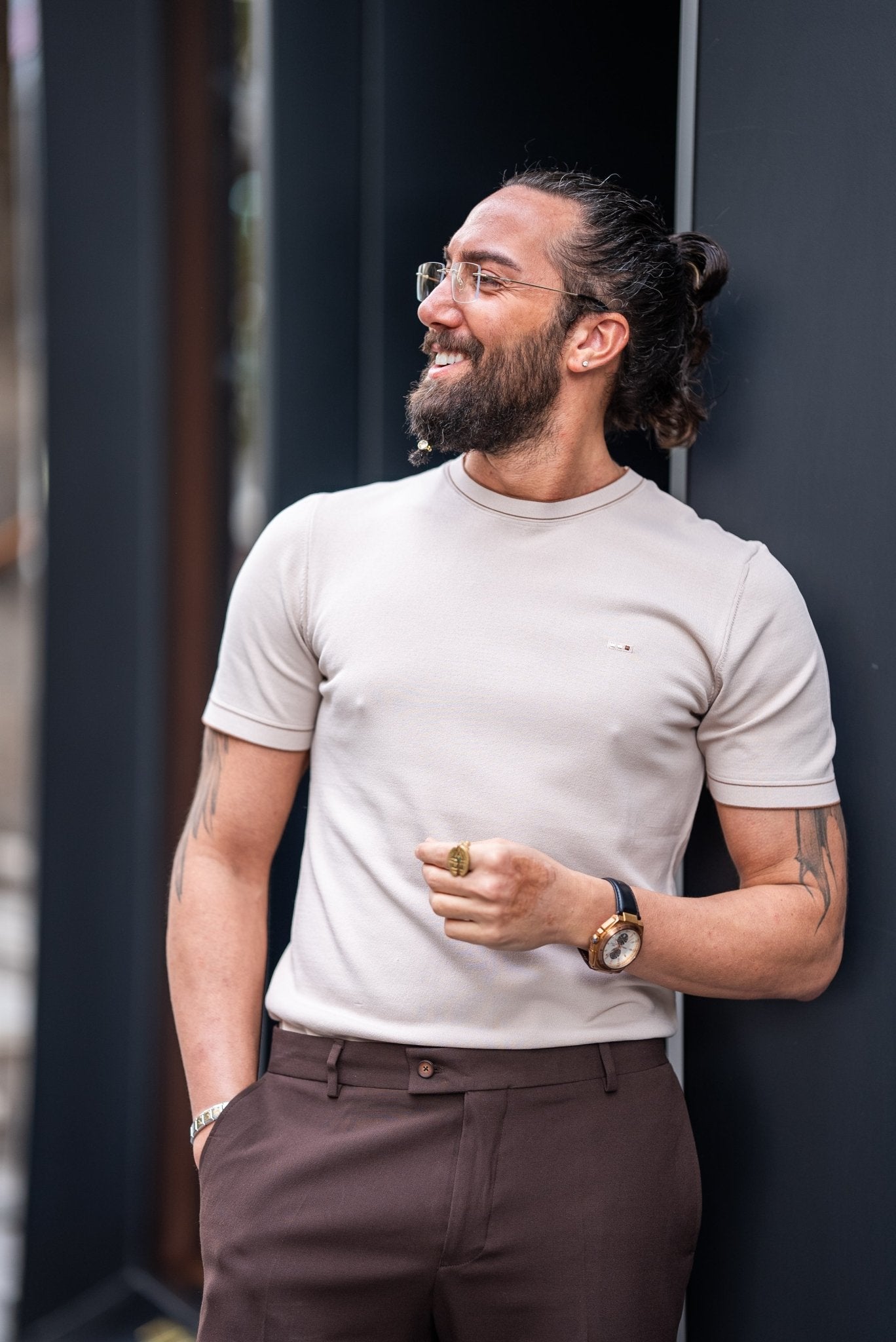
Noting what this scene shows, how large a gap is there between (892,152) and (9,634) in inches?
133

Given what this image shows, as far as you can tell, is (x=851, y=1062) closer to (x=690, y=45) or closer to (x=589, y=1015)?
(x=589, y=1015)

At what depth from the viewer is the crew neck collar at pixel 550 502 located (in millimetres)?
1540

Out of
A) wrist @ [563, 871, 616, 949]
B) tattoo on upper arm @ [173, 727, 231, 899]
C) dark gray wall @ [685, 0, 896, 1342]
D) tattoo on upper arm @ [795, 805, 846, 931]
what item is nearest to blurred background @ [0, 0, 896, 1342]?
dark gray wall @ [685, 0, 896, 1342]

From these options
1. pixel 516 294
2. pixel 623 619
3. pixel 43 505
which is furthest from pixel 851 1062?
pixel 43 505

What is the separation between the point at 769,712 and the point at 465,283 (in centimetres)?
67

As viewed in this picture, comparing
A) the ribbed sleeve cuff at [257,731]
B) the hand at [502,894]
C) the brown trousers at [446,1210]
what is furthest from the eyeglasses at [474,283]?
the brown trousers at [446,1210]

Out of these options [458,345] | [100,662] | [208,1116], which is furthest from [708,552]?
[100,662]

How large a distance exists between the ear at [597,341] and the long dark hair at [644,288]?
2 cm

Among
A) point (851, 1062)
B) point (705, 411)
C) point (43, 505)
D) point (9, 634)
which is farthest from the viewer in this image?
point (9, 634)

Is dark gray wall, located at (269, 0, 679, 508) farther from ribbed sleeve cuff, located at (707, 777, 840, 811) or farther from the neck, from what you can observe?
ribbed sleeve cuff, located at (707, 777, 840, 811)

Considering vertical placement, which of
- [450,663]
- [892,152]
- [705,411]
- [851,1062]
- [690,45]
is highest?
[690,45]

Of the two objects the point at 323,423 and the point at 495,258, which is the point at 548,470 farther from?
the point at 323,423

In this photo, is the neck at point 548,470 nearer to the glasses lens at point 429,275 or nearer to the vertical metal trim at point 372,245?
the glasses lens at point 429,275

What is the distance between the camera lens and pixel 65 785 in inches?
99.0
